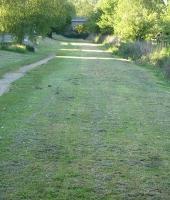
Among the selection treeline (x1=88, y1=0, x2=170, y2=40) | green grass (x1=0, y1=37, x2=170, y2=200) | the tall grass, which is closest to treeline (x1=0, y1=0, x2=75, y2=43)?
treeline (x1=88, y1=0, x2=170, y2=40)

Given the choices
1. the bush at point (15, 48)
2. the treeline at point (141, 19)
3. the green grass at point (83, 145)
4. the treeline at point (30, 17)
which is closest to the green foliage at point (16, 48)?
the bush at point (15, 48)

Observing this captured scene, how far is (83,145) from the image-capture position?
9.45 metres

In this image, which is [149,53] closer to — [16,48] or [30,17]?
[30,17]

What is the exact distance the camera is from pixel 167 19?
36250mm

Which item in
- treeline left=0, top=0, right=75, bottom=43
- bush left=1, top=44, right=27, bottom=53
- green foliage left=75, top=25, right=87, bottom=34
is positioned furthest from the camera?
green foliage left=75, top=25, right=87, bottom=34

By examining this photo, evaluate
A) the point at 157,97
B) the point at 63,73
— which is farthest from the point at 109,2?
the point at 157,97

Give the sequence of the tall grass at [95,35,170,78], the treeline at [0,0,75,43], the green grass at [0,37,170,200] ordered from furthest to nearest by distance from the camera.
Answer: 1. the treeline at [0,0,75,43]
2. the tall grass at [95,35,170,78]
3. the green grass at [0,37,170,200]

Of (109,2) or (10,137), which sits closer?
(10,137)

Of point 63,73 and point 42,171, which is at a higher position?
point 42,171

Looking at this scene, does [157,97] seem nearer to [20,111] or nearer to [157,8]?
[20,111]

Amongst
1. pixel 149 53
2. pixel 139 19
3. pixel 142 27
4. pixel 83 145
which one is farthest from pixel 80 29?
pixel 83 145

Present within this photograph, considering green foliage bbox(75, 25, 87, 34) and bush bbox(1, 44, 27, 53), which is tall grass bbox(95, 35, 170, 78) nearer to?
bush bbox(1, 44, 27, 53)

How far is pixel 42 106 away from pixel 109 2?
59.0 metres

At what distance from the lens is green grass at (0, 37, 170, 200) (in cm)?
708
